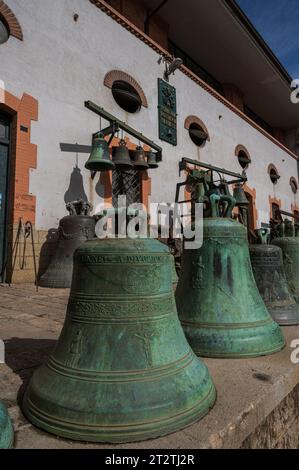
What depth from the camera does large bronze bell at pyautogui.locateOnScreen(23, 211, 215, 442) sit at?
4.00 feet

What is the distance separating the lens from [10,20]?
580 centimetres

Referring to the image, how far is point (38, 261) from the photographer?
582 cm

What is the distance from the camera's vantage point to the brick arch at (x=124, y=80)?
7.57 m

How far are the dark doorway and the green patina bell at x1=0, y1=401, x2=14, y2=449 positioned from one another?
488 cm

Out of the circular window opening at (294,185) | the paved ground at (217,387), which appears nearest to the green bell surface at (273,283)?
the paved ground at (217,387)

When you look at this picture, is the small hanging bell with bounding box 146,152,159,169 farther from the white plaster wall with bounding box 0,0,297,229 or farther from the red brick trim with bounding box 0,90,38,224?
the red brick trim with bounding box 0,90,38,224

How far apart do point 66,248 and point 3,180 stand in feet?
5.63

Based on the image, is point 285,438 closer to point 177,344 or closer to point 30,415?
point 177,344

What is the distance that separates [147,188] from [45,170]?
2.97m

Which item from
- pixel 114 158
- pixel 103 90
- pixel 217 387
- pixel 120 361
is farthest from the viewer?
pixel 103 90

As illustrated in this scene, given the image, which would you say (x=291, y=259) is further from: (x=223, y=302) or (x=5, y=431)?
(x=5, y=431)

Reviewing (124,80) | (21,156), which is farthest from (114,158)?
(124,80)

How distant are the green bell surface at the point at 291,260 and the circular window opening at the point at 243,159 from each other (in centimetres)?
973

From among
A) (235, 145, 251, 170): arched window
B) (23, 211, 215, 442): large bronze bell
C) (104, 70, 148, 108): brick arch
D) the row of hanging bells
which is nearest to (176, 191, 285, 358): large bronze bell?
(23, 211, 215, 442): large bronze bell
